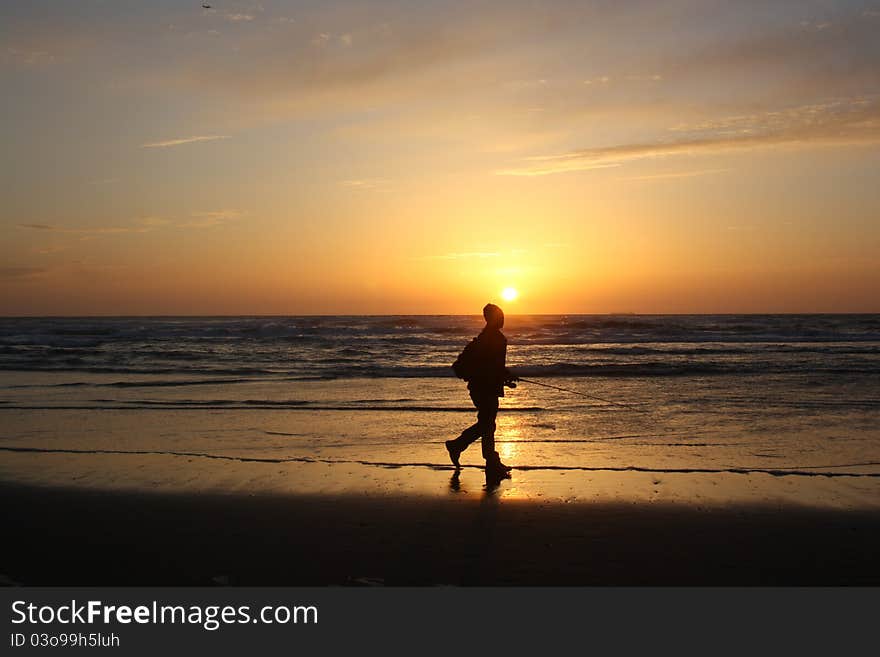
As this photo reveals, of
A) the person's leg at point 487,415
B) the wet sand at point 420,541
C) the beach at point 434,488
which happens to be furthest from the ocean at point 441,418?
the wet sand at point 420,541

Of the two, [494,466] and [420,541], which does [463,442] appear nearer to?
[494,466]

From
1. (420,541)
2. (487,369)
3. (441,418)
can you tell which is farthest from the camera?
(441,418)

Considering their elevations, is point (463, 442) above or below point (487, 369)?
below

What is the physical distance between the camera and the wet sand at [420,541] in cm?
521

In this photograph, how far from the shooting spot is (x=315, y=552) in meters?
5.75

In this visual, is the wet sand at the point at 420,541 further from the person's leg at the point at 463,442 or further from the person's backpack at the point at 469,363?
the person's backpack at the point at 469,363

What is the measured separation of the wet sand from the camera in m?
5.21

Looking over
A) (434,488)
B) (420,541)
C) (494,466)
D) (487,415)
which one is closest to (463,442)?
(487,415)

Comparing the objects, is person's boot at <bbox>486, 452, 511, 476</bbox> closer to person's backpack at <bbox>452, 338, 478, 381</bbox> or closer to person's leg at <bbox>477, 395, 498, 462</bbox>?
person's leg at <bbox>477, 395, 498, 462</bbox>

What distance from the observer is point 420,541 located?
6020 millimetres

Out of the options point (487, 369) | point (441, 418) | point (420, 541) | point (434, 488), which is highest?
point (487, 369)
